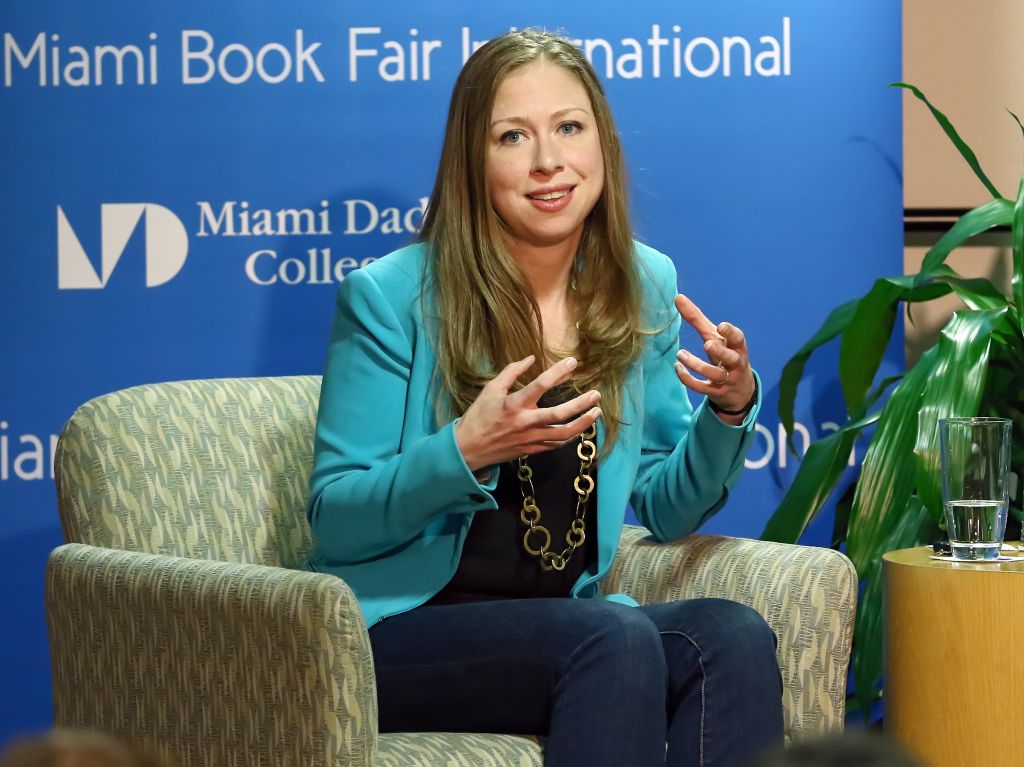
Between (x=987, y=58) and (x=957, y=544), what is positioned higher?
(x=987, y=58)

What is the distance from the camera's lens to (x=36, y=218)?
258 centimetres

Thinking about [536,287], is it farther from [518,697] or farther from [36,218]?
[36,218]

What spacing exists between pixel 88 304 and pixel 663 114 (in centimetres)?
120

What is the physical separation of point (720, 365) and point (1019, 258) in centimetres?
83

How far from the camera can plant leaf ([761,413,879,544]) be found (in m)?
2.32

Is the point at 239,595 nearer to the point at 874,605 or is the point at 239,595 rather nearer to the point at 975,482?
the point at 975,482

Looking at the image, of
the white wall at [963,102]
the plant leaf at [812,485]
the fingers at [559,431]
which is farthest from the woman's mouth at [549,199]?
the white wall at [963,102]

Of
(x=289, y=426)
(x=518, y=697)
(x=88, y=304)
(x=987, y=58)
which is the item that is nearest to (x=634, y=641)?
(x=518, y=697)

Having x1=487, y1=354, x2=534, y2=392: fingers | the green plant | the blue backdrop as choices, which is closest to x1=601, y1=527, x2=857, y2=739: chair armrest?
the green plant

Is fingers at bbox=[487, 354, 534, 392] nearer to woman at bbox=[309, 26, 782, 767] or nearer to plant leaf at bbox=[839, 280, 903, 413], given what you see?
woman at bbox=[309, 26, 782, 767]

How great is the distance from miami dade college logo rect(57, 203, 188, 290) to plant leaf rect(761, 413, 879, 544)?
125 cm

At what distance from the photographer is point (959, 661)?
5.30 ft

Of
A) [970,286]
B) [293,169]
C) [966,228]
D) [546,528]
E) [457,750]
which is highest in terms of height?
[293,169]

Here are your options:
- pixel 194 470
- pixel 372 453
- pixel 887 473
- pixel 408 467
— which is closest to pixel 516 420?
pixel 408 467
